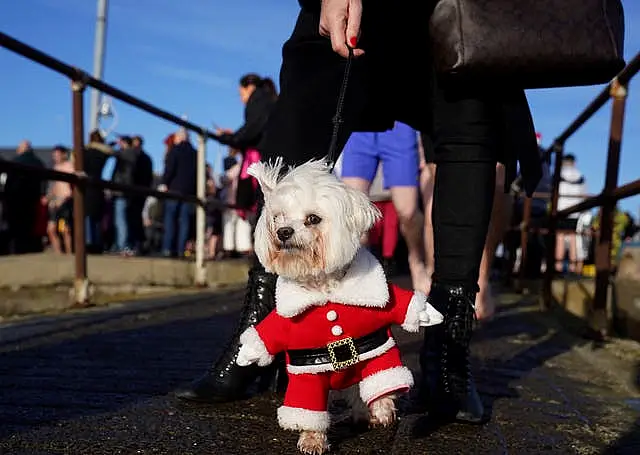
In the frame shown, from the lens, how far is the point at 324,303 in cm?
171

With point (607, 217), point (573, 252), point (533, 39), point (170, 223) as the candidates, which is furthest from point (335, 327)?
point (573, 252)

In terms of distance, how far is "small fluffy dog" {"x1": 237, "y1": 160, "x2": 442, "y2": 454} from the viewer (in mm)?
1692

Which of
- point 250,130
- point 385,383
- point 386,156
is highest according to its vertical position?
point 250,130

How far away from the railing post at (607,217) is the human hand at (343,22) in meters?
2.24

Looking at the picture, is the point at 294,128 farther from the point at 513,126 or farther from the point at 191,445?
the point at 191,445

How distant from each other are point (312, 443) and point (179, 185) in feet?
24.8

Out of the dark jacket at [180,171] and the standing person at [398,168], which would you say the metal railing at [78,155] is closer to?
the standing person at [398,168]

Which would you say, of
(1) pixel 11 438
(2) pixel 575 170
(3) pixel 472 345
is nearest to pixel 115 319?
(3) pixel 472 345

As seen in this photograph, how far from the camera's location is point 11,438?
158 centimetres

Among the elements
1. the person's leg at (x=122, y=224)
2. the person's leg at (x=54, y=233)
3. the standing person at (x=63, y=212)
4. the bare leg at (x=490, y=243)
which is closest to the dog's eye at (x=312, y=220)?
the bare leg at (x=490, y=243)

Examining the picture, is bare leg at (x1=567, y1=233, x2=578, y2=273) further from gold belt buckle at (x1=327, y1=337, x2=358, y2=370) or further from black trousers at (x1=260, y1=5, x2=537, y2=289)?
gold belt buckle at (x1=327, y1=337, x2=358, y2=370)

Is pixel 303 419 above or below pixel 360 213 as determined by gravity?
below

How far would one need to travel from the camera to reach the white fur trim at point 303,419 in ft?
5.29

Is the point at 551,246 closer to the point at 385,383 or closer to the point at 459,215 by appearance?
the point at 459,215
